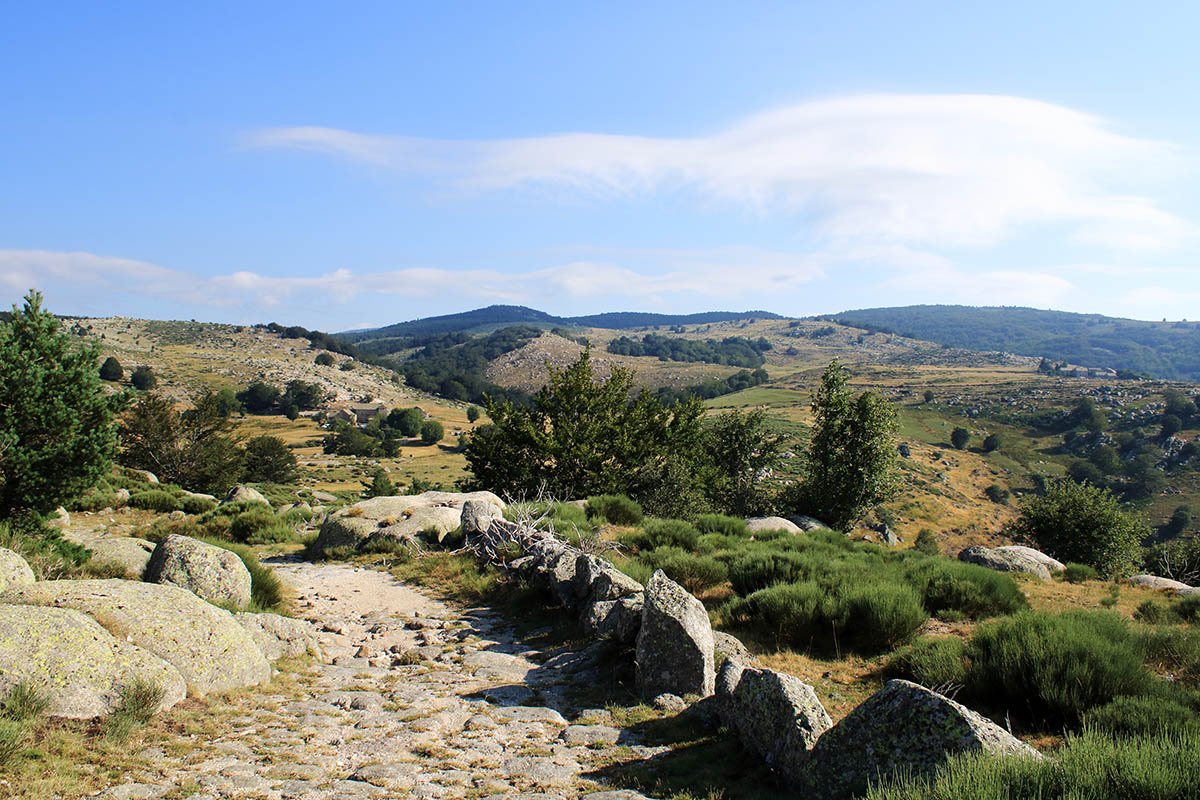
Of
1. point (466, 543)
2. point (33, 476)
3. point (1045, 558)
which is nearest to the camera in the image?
point (33, 476)

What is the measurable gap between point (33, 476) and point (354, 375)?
130366mm

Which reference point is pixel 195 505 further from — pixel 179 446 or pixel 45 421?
pixel 179 446

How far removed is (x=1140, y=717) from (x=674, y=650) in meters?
4.27

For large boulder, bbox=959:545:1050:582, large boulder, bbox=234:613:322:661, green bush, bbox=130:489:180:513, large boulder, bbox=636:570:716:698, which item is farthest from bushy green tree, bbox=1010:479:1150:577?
green bush, bbox=130:489:180:513

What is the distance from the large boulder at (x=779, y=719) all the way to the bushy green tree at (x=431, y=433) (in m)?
96.2

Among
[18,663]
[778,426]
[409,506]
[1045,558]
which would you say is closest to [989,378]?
[778,426]

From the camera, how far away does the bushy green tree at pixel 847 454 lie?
92.4 feet

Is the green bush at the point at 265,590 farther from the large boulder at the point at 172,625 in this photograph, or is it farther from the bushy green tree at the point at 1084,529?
the bushy green tree at the point at 1084,529

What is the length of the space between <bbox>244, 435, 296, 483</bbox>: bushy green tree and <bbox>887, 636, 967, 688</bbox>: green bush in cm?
5320

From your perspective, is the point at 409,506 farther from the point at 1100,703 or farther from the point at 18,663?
the point at 1100,703

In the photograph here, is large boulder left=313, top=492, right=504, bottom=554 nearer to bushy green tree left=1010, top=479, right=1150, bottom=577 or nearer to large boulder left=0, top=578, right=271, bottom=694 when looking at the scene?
large boulder left=0, top=578, right=271, bottom=694

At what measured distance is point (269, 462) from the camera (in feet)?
179

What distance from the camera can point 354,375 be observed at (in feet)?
452

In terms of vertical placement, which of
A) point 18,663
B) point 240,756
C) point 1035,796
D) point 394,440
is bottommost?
point 394,440
